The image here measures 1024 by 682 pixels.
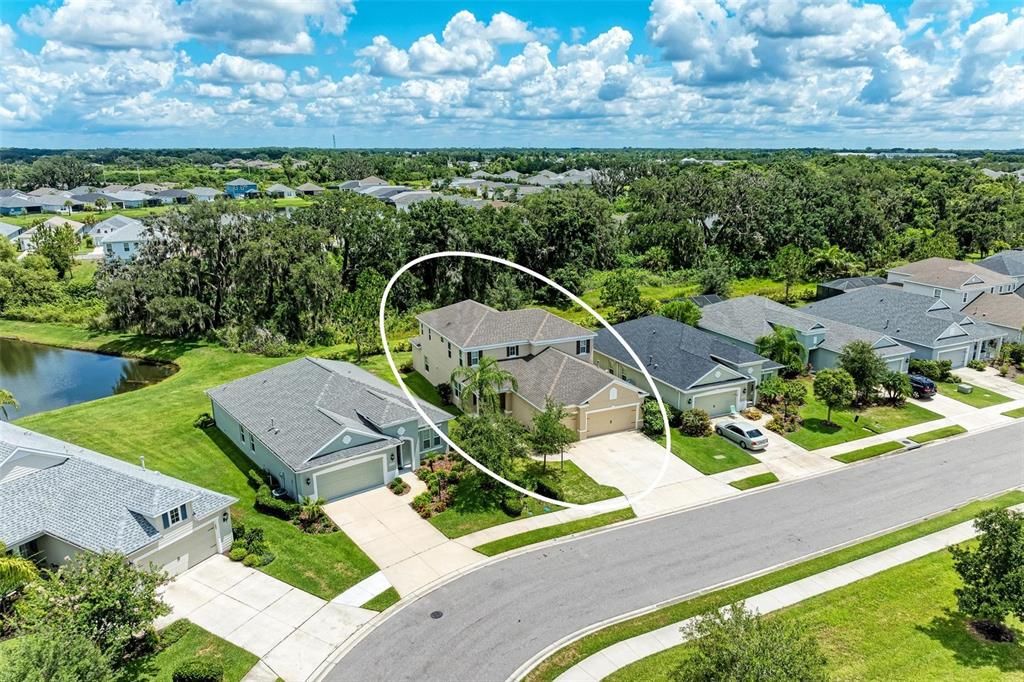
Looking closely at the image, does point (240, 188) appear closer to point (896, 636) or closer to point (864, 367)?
point (864, 367)

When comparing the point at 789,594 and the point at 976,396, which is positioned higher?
the point at 976,396

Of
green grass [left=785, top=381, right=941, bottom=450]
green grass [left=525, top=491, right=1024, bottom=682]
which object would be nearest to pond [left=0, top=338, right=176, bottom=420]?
green grass [left=525, top=491, right=1024, bottom=682]

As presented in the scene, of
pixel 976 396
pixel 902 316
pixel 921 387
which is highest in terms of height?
pixel 902 316

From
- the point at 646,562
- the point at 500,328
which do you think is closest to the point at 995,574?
the point at 646,562

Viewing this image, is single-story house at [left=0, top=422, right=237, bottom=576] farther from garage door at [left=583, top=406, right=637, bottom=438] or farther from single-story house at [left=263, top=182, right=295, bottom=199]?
single-story house at [left=263, top=182, right=295, bottom=199]

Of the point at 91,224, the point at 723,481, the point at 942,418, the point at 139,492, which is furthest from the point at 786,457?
the point at 91,224

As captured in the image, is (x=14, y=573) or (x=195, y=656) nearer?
(x=14, y=573)
